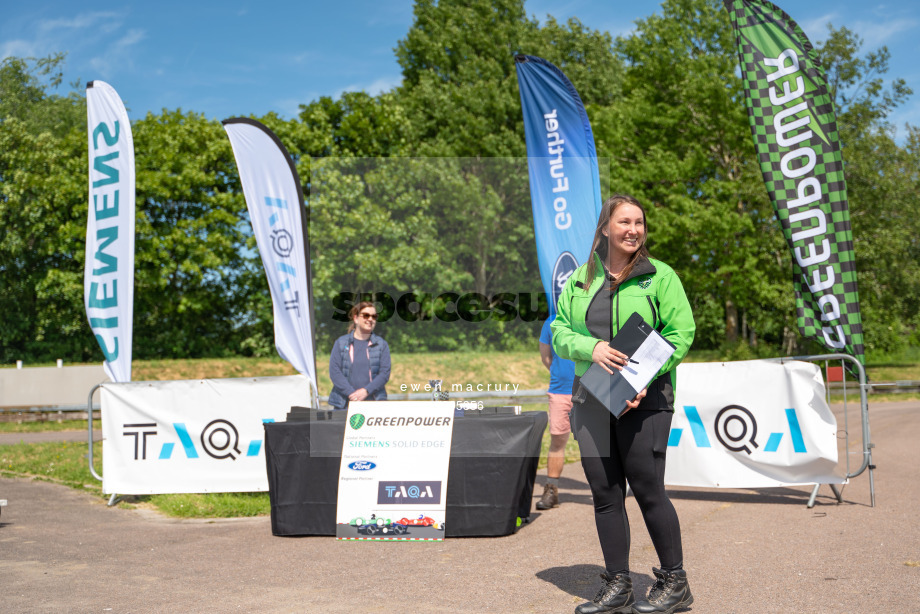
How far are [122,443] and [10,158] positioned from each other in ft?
97.0

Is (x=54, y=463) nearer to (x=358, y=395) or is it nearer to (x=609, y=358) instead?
(x=358, y=395)

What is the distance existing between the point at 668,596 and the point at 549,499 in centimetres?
334

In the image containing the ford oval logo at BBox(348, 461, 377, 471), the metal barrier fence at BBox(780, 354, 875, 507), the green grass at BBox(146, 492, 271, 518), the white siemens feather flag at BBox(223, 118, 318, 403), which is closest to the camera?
the ford oval logo at BBox(348, 461, 377, 471)

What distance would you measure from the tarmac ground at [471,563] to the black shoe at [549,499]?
0.42ft

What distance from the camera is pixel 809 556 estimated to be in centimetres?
520

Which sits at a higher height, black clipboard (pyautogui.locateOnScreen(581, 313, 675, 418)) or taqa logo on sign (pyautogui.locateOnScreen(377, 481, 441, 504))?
black clipboard (pyautogui.locateOnScreen(581, 313, 675, 418))

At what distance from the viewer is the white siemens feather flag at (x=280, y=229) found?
9.12 metres

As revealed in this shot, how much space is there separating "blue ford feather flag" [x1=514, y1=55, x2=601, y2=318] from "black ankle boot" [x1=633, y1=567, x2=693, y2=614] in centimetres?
468

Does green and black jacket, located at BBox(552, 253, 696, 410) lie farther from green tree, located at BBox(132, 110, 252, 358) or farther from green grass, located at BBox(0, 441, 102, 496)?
green tree, located at BBox(132, 110, 252, 358)

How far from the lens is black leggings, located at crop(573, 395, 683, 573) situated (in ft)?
13.0

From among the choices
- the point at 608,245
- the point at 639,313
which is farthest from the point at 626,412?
the point at 608,245

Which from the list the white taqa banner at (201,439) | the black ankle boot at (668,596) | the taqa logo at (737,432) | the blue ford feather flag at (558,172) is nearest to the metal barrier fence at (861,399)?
the taqa logo at (737,432)

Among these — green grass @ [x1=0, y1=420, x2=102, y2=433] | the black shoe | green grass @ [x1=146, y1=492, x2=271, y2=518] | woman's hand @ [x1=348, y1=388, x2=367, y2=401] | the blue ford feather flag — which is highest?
the blue ford feather flag

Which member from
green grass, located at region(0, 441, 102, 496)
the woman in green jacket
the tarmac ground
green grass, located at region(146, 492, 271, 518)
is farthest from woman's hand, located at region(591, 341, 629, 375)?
green grass, located at region(0, 441, 102, 496)
